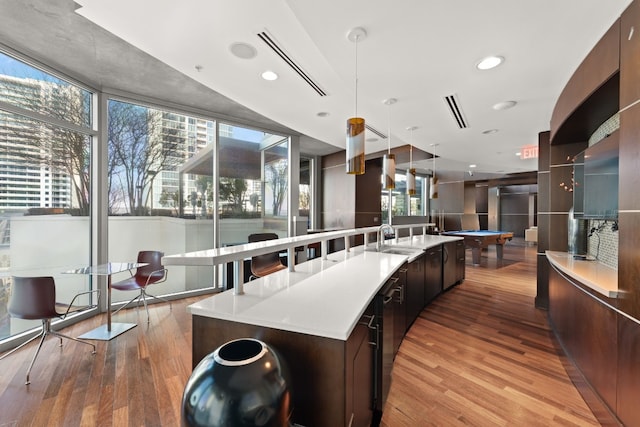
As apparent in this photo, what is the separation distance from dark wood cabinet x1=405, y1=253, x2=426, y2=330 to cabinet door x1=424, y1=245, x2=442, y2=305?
179 millimetres

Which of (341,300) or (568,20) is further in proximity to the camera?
(568,20)

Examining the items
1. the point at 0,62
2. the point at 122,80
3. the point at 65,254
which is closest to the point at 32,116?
the point at 0,62

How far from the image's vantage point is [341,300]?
5.00ft

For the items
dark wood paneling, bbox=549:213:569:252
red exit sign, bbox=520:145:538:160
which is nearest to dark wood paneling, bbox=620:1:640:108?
dark wood paneling, bbox=549:213:569:252

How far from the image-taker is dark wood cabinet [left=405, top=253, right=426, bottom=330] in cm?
303

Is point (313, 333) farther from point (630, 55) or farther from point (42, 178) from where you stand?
A: point (42, 178)

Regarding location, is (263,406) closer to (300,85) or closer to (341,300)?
(341,300)

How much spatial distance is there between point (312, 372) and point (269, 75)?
2.49m

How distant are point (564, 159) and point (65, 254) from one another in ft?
20.7

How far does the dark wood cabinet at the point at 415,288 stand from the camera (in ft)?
9.93

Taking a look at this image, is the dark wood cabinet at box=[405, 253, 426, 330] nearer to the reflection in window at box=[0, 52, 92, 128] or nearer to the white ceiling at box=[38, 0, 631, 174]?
the white ceiling at box=[38, 0, 631, 174]

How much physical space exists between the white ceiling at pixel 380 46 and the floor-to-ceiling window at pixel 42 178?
179 centimetres

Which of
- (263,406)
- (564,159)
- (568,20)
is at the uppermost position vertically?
(568,20)

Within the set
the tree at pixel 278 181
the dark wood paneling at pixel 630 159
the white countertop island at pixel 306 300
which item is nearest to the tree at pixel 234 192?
the tree at pixel 278 181
